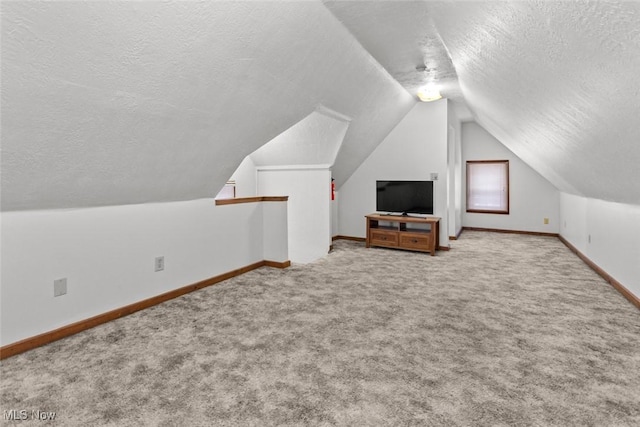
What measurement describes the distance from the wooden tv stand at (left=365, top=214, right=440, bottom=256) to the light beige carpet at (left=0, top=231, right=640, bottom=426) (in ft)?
6.07

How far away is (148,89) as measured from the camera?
241 centimetres

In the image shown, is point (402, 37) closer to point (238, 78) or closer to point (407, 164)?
point (238, 78)

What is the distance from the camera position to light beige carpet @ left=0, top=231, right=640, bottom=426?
1.84 metres

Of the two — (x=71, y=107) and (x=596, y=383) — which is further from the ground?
(x=71, y=107)

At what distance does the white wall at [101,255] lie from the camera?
8.30ft

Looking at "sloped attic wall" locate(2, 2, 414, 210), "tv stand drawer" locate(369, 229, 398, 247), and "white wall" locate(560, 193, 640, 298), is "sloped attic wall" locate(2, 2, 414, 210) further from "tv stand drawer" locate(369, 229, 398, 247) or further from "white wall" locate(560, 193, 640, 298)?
"white wall" locate(560, 193, 640, 298)

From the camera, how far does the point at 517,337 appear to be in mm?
2723

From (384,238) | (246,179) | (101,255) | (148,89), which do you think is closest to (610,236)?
(384,238)

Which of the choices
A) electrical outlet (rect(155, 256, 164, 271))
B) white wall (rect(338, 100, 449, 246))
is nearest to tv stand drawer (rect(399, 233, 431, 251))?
white wall (rect(338, 100, 449, 246))

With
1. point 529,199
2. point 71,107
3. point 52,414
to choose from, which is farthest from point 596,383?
point 529,199

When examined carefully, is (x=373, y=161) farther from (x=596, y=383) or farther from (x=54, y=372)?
(x=54, y=372)

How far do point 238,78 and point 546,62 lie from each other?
226 cm

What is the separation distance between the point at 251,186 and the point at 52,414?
516 centimetres

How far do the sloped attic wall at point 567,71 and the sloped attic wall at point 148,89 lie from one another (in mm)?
1332
